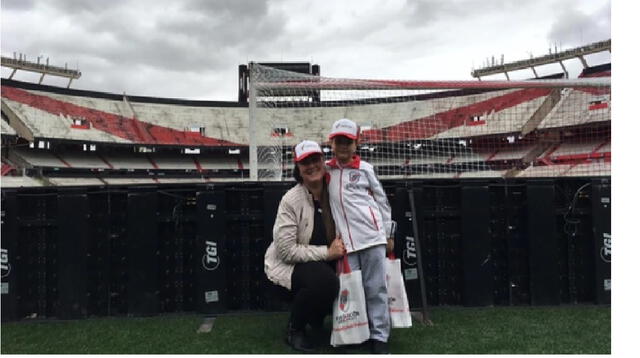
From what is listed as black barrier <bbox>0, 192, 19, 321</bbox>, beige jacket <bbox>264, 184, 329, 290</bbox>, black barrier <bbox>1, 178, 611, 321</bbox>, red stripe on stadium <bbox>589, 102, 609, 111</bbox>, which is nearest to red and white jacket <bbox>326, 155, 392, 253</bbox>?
beige jacket <bbox>264, 184, 329, 290</bbox>

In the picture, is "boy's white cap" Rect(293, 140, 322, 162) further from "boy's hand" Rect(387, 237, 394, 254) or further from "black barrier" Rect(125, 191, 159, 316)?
"black barrier" Rect(125, 191, 159, 316)

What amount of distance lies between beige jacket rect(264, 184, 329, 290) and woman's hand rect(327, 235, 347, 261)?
22mm

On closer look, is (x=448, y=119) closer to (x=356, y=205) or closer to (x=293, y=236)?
(x=356, y=205)

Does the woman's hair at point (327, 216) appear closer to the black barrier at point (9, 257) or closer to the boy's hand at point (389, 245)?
the boy's hand at point (389, 245)

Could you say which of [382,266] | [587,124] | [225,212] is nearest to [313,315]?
[382,266]

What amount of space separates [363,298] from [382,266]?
0.65 feet

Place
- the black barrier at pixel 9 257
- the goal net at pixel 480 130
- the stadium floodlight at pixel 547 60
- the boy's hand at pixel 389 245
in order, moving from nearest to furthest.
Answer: the boy's hand at pixel 389 245 < the black barrier at pixel 9 257 < the goal net at pixel 480 130 < the stadium floodlight at pixel 547 60

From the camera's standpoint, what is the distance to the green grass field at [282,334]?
2.37m

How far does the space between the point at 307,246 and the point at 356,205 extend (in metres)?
0.34

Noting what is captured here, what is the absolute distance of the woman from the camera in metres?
2.21

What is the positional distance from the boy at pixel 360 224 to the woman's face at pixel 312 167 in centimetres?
10

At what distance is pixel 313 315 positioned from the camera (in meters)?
2.31

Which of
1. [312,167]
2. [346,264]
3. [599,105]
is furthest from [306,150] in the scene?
[599,105]

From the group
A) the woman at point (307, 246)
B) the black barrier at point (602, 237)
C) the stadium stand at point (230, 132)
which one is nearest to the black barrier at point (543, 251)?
the black barrier at point (602, 237)
